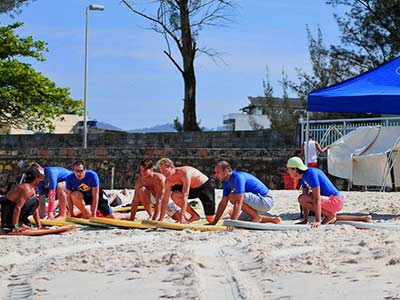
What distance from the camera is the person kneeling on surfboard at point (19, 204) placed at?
952 centimetres

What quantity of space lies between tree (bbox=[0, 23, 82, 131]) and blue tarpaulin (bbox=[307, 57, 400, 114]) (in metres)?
17.8

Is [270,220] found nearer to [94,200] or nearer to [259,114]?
[94,200]

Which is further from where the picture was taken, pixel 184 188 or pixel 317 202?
pixel 184 188

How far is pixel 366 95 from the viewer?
10727 mm

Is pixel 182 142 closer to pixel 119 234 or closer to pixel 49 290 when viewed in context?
pixel 119 234

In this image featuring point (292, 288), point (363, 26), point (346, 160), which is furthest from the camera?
point (363, 26)

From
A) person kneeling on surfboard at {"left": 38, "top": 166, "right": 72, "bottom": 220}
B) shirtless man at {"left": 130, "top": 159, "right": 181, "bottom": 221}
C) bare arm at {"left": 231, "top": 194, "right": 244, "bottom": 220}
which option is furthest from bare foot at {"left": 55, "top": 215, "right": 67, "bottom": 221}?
bare arm at {"left": 231, "top": 194, "right": 244, "bottom": 220}

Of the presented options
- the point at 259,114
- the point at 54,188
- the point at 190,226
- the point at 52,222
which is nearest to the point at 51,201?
the point at 54,188

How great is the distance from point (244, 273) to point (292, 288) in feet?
2.62

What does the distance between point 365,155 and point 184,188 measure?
595 centimetres

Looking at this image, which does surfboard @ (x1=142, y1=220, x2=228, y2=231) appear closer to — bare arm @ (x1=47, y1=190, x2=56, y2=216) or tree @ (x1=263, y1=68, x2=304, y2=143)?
bare arm @ (x1=47, y1=190, x2=56, y2=216)

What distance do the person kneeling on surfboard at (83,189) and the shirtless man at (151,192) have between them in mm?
582

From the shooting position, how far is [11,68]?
88.7ft

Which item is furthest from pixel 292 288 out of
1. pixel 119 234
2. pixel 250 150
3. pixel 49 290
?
pixel 250 150
